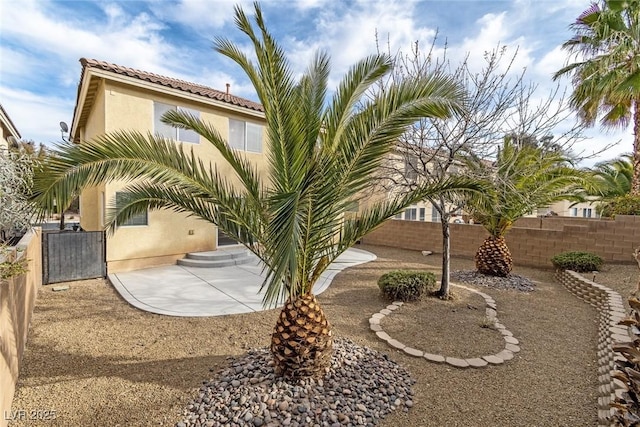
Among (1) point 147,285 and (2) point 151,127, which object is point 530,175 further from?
(2) point 151,127

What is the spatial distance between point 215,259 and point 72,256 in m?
4.28

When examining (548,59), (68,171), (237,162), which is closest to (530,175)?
(548,59)

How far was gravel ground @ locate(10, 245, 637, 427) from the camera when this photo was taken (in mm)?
3766

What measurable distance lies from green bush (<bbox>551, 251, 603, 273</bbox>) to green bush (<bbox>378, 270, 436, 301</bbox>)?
587cm

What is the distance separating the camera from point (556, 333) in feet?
20.3

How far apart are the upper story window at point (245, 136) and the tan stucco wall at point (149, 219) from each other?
32cm

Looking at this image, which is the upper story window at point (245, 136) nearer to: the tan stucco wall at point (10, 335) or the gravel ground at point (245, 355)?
the gravel ground at point (245, 355)

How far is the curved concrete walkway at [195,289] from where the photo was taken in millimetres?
7180

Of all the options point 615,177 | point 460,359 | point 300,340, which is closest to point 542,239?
point 460,359

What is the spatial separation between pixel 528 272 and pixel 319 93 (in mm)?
11527

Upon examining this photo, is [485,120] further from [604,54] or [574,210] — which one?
[574,210]

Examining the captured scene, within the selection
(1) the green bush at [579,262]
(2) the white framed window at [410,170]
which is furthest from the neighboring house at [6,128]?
(1) the green bush at [579,262]

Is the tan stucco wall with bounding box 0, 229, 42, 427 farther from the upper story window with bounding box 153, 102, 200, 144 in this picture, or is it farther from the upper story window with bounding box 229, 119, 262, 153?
the upper story window with bounding box 229, 119, 262, 153

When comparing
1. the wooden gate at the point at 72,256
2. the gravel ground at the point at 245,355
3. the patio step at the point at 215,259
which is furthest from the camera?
the patio step at the point at 215,259
